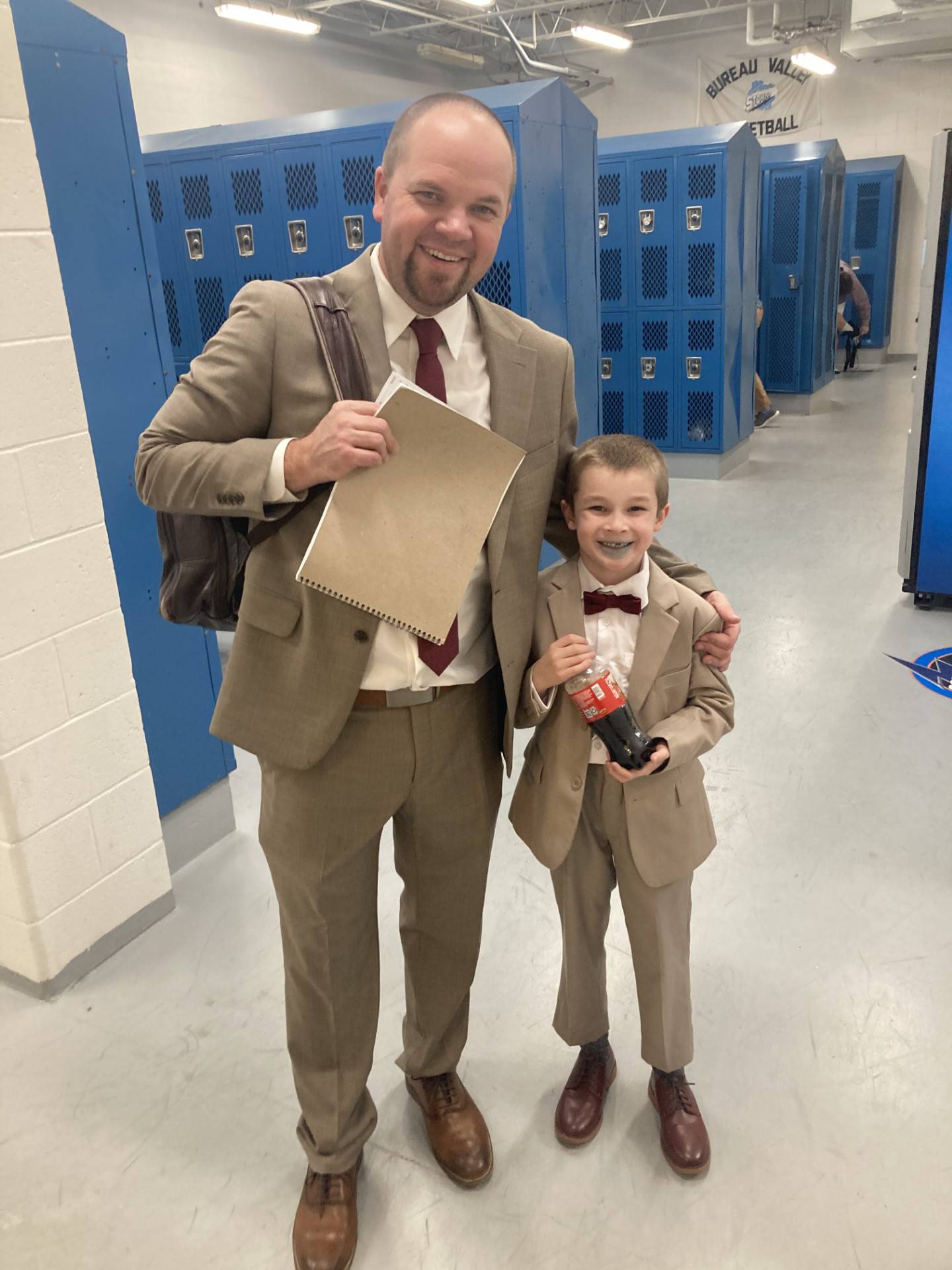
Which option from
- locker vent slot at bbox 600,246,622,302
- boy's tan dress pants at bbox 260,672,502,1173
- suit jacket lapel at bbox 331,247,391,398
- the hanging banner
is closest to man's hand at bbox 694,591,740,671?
boy's tan dress pants at bbox 260,672,502,1173

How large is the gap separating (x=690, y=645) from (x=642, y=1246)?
3.42 feet

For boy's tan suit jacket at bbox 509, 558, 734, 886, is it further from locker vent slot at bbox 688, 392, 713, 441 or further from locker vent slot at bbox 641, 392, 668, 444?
locker vent slot at bbox 641, 392, 668, 444

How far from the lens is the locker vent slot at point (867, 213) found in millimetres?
12070

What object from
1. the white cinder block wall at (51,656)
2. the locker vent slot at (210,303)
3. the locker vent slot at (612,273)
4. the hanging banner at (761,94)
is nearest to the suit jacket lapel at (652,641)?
the white cinder block wall at (51,656)

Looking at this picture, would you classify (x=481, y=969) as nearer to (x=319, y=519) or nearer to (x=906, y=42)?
(x=319, y=519)

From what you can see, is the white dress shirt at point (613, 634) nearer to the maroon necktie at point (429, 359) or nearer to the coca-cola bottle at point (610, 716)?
the coca-cola bottle at point (610, 716)

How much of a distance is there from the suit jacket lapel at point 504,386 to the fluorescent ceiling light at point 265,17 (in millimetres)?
9088

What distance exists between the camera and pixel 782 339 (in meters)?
9.43

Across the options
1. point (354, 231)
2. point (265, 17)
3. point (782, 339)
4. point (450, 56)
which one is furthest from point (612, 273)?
point (450, 56)

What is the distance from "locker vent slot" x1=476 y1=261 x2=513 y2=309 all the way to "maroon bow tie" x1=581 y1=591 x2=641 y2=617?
313cm

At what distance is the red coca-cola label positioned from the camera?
1.53 meters

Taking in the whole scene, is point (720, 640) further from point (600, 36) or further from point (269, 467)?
point (600, 36)

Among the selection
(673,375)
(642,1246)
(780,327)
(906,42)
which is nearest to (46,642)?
(642,1246)

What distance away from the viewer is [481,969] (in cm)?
240
